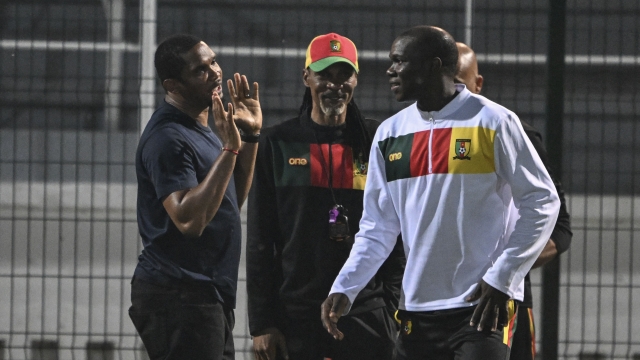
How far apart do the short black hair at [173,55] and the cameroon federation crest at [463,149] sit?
1181 millimetres

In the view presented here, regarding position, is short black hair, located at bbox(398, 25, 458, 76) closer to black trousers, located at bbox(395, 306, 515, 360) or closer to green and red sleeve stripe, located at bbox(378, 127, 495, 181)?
green and red sleeve stripe, located at bbox(378, 127, 495, 181)

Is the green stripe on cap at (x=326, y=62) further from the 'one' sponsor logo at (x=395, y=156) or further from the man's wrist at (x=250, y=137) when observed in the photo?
the 'one' sponsor logo at (x=395, y=156)

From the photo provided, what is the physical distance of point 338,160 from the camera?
13.1 feet

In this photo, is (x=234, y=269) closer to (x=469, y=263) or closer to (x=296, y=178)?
(x=296, y=178)

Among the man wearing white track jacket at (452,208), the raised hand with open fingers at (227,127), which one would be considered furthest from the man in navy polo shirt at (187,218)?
the man wearing white track jacket at (452,208)

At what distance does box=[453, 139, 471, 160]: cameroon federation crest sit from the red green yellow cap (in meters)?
0.94

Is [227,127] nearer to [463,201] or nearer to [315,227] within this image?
[315,227]

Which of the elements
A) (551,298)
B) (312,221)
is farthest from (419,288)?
(551,298)

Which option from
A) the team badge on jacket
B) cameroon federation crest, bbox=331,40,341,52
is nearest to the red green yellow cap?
cameroon federation crest, bbox=331,40,341,52

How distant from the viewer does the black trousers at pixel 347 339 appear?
3920mm

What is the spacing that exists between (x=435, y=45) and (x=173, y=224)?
1.15m

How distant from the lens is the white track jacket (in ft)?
10.3

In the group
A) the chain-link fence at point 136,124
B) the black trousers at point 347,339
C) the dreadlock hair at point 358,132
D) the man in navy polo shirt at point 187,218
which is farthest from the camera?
the chain-link fence at point 136,124

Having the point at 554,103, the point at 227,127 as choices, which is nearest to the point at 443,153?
the point at 227,127
